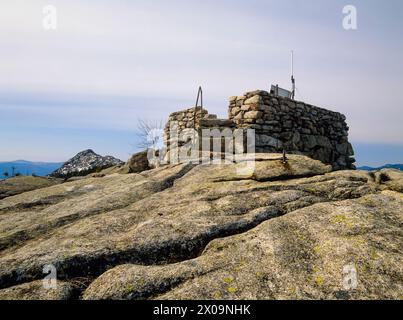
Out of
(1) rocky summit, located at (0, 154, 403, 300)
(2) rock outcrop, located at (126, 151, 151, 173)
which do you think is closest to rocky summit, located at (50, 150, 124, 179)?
(2) rock outcrop, located at (126, 151, 151, 173)

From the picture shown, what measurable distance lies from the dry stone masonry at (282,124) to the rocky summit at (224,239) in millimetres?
6524

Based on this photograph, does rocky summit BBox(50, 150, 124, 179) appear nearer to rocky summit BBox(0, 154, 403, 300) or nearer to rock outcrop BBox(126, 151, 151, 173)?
rock outcrop BBox(126, 151, 151, 173)

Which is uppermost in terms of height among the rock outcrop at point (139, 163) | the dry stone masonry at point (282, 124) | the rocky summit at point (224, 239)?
the dry stone masonry at point (282, 124)

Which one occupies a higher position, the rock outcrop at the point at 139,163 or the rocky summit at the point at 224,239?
the rock outcrop at the point at 139,163

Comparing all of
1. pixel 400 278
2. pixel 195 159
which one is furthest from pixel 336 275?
pixel 195 159

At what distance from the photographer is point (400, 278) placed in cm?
500

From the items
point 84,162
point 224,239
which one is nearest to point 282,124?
point 224,239

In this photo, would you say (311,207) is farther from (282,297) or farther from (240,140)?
(240,140)

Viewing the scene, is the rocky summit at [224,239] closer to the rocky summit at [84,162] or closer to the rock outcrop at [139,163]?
the rock outcrop at [139,163]

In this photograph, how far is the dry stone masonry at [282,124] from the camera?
16.6 metres

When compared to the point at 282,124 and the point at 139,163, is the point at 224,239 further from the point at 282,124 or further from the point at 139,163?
the point at 282,124

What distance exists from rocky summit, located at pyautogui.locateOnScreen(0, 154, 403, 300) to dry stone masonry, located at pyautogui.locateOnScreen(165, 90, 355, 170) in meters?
6.52

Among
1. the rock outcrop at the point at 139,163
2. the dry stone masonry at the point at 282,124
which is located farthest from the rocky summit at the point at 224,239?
the rock outcrop at the point at 139,163

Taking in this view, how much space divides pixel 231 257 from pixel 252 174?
4345 mm
